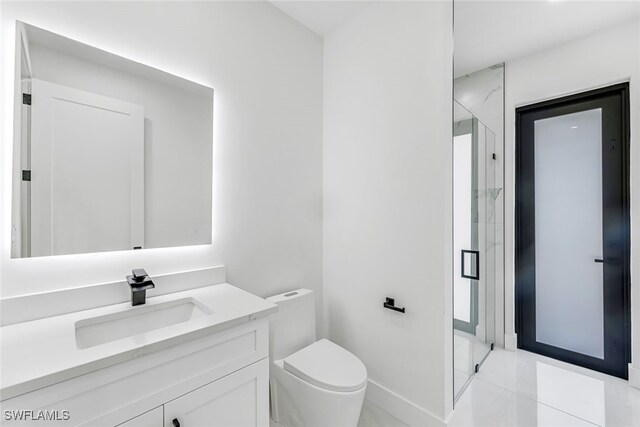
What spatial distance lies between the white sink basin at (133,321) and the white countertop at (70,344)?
0.09 feet

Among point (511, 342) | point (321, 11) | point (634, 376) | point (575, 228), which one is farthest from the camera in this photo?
point (511, 342)

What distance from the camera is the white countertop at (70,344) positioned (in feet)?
2.16

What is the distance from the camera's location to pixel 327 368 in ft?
4.68

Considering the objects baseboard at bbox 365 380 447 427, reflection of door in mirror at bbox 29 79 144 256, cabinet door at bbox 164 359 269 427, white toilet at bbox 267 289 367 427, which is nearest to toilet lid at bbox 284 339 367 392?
white toilet at bbox 267 289 367 427

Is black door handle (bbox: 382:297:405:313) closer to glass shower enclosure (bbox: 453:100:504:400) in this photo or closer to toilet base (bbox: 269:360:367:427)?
glass shower enclosure (bbox: 453:100:504:400)

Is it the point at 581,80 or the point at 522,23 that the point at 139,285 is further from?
the point at 581,80

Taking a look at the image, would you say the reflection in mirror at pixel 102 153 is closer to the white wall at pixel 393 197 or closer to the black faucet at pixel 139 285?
the black faucet at pixel 139 285

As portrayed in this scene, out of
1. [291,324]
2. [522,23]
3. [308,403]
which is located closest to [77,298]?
[291,324]

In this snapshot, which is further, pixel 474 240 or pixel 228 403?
pixel 474 240

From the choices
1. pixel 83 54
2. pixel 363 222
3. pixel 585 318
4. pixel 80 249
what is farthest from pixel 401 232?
pixel 83 54

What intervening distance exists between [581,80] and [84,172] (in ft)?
9.25

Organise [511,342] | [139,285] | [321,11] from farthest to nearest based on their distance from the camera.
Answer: [511,342] → [321,11] → [139,285]

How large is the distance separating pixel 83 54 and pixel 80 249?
2.78 feet

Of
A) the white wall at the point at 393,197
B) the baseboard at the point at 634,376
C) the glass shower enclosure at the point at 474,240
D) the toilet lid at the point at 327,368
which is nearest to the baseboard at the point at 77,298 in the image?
the toilet lid at the point at 327,368
